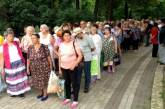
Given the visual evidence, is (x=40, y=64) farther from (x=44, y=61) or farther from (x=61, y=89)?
(x=61, y=89)

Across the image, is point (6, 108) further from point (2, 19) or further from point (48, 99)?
point (2, 19)

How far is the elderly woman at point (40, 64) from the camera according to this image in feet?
34.6

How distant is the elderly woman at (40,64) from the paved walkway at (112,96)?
40 centimetres

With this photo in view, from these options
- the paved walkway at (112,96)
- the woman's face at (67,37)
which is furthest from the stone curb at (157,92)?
the woman's face at (67,37)

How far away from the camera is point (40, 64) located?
1063 centimetres

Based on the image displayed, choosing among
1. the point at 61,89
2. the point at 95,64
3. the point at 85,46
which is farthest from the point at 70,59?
the point at 95,64

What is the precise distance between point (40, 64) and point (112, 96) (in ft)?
6.68

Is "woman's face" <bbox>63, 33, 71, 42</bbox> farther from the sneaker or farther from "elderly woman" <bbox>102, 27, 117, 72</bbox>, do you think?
"elderly woman" <bbox>102, 27, 117, 72</bbox>

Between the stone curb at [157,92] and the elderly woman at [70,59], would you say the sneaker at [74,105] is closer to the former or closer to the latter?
the elderly woman at [70,59]

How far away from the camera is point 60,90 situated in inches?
416

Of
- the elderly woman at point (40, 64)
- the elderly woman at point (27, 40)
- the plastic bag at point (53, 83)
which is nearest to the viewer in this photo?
the plastic bag at point (53, 83)

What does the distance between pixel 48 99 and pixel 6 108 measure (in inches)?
49.7

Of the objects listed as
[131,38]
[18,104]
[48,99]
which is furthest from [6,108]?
[131,38]

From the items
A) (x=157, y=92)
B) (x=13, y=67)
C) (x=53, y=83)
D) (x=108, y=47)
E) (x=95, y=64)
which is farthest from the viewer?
(x=108, y=47)
